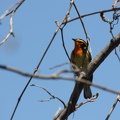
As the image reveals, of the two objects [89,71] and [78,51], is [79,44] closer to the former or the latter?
[78,51]

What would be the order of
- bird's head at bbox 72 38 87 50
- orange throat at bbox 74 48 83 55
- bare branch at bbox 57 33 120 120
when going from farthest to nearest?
1. bird's head at bbox 72 38 87 50
2. orange throat at bbox 74 48 83 55
3. bare branch at bbox 57 33 120 120

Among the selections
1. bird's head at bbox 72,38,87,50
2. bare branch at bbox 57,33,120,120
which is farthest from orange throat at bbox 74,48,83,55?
bare branch at bbox 57,33,120,120

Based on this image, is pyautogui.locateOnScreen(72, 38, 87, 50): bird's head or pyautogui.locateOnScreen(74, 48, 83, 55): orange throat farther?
pyautogui.locateOnScreen(72, 38, 87, 50): bird's head

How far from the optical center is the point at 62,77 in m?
0.92

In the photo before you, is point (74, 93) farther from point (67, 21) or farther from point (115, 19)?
point (115, 19)

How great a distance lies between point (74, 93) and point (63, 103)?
0.62 feet

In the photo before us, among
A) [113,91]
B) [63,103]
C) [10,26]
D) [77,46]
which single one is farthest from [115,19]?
[77,46]

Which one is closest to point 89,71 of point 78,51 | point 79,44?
point 78,51

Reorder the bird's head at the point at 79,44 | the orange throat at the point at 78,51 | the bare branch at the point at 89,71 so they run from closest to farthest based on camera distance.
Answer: the bare branch at the point at 89,71 < the orange throat at the point at 78,51 < the bird's head at the point at 79,44

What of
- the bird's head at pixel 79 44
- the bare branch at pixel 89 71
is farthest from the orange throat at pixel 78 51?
the bare branch at pixel 89 71

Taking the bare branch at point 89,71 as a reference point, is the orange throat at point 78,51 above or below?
above

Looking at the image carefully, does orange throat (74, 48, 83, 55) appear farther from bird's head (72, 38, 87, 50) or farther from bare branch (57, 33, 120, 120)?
bare branch (57, 33, 120, 120)

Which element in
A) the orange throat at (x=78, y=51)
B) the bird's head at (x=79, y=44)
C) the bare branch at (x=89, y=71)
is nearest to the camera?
the bare branch at (x=89, y=71)

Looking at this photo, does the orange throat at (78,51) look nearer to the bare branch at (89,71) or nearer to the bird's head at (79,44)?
the bird's head at (79,44)
